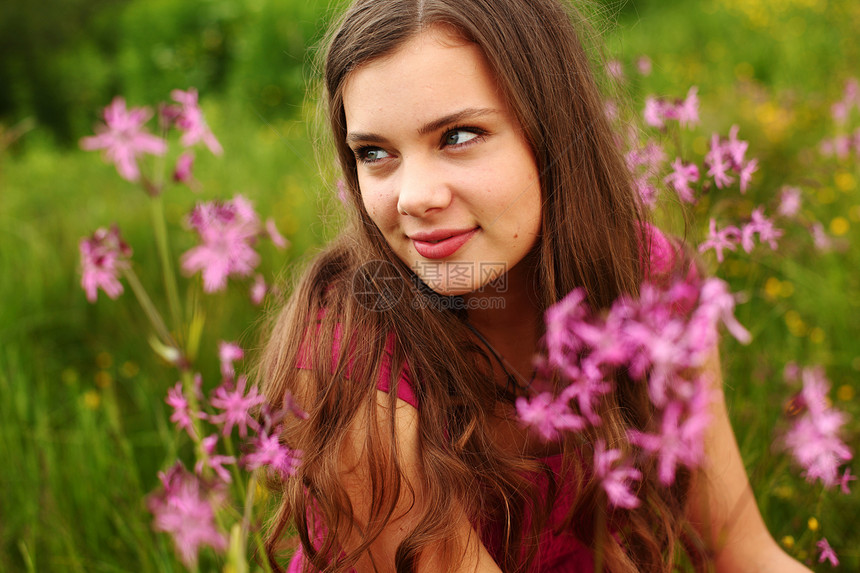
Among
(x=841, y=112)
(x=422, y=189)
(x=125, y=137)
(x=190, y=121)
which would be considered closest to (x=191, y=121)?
(x=190, y=121)

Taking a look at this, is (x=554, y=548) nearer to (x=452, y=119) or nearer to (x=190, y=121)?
(x=452, y=119)

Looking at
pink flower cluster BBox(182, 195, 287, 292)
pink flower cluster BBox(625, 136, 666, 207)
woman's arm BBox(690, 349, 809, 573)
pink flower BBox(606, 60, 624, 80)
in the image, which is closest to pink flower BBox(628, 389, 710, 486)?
pink flower cluster BBox(182, 195, 287, 292)

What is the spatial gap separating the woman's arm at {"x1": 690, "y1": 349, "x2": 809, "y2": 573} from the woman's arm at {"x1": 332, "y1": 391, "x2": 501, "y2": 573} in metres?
0.50

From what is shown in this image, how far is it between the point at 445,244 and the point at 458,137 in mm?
194

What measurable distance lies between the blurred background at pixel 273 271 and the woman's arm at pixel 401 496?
16.9 inches

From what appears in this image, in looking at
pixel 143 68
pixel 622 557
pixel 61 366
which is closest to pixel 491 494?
pixel 622 557

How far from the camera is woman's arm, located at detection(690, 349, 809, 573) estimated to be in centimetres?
145

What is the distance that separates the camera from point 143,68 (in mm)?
7512

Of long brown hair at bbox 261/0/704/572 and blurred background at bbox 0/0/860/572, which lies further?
blurred background at bbox 0/0/860/572

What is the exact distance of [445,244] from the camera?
4.06ft

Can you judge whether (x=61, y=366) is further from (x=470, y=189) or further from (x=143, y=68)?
(x=143, y=68)

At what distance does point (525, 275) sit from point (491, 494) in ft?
1.57

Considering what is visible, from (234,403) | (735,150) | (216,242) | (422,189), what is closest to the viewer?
(216,242)

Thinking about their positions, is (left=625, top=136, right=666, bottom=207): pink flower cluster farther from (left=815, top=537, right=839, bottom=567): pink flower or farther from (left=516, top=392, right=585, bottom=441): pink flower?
(left=516, top=392, right=585, bottom=441): pink flower
